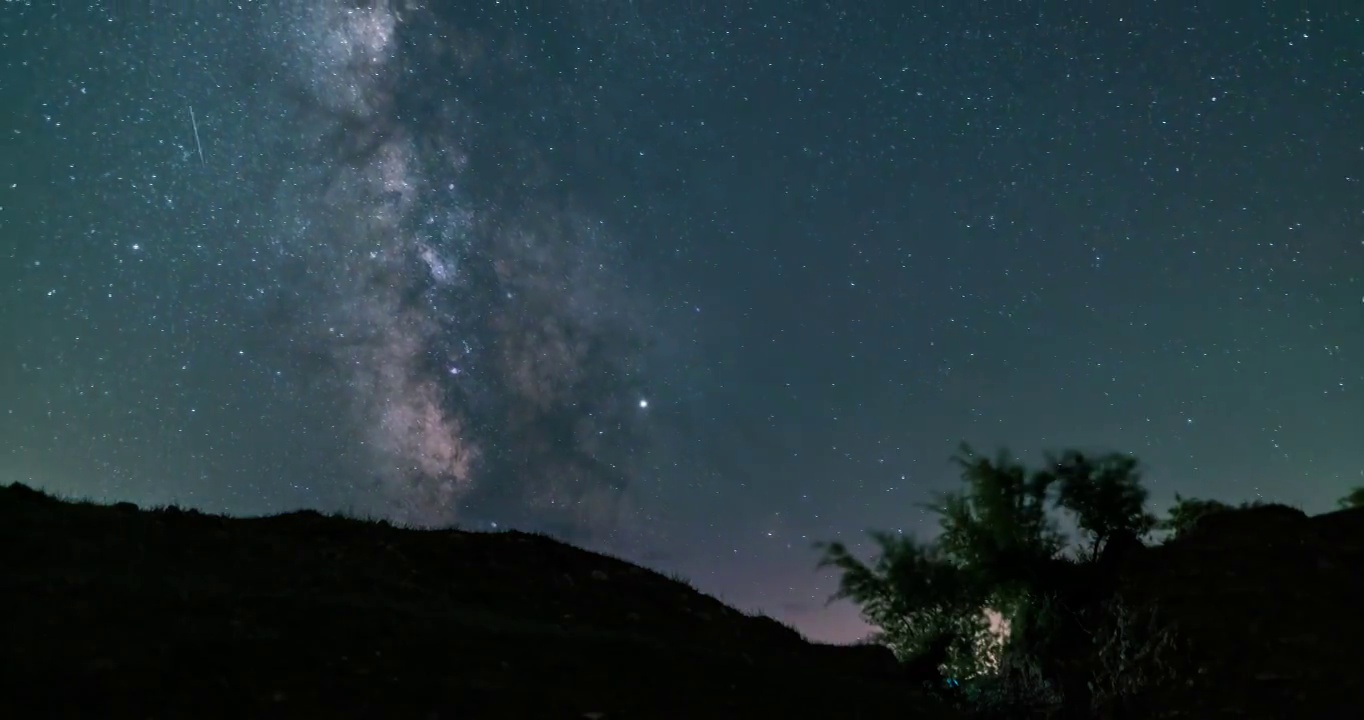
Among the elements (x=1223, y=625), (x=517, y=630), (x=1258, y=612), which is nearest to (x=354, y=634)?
(x=517, y=630)

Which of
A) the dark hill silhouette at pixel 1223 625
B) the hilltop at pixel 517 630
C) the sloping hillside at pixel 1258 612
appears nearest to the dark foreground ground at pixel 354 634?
the hilltop at pixel 517 630

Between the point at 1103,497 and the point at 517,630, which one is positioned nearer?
the point at 517,630

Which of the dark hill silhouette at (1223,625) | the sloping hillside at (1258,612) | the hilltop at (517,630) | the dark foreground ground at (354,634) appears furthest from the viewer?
the dark hill silhouette at (1223,625)

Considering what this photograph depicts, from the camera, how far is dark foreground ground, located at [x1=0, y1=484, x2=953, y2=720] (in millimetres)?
7434

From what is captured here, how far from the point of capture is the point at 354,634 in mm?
9188

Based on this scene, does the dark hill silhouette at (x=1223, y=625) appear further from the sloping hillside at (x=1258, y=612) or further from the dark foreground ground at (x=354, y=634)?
the dark foreground ground at (x=354, y=634)

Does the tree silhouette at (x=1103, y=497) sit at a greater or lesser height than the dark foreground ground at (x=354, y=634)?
greater

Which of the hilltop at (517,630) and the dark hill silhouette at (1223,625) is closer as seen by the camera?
the hilltop at (517,630)

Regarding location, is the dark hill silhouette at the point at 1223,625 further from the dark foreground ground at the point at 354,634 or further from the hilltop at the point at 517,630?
the dark foreground ground at the point at 354,634

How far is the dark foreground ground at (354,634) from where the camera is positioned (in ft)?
24.4

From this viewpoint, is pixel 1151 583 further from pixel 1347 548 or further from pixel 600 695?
pixel 600 695

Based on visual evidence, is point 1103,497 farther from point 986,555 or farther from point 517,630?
point 517,630

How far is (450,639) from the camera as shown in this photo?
31.7 feet

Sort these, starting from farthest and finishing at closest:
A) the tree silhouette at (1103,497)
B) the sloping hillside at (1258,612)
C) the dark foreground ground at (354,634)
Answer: the tree silhouette at (1103,497)
the sloping hillside at (1258,612)
the dark foreground ground at (354,634)
